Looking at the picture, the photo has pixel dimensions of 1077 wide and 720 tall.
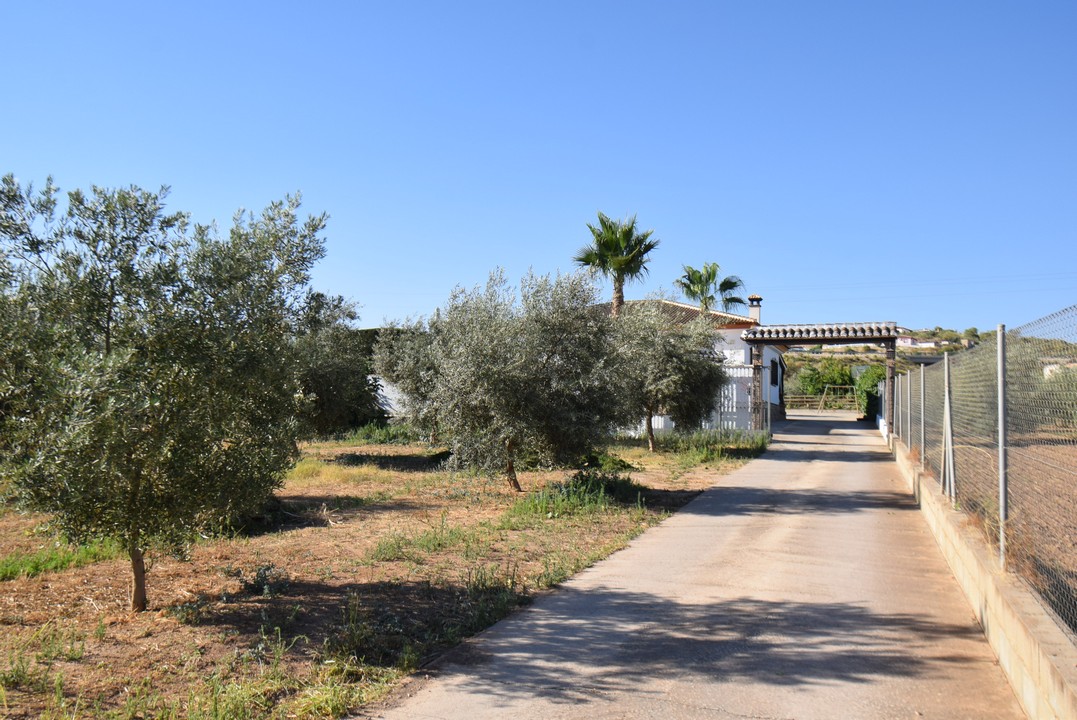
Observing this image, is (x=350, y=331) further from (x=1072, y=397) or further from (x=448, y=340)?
(x=1072, y=397)

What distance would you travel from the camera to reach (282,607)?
6.65 m

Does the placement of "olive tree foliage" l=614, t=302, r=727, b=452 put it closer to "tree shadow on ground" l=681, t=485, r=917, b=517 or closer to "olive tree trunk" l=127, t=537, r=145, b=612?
"tree shadow on ground" l=681, t=485, r=917, b=517

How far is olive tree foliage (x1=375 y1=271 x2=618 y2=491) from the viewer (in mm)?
12461

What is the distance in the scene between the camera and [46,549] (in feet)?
29.6

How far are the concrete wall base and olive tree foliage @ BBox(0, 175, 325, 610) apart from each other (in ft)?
17.1

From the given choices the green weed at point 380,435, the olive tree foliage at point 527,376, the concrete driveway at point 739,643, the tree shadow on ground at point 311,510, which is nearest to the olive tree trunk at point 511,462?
the olive tree foliage at point 527,376

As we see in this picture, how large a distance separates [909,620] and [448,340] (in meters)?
8.90

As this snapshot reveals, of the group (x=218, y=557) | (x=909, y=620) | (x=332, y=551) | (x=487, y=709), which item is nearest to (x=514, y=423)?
(x=332, y=551)

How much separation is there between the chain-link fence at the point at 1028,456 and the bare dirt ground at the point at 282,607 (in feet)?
12.3

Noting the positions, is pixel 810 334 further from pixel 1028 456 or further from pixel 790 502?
pixel 1028 456

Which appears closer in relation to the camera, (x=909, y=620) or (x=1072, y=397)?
(x=1072, y=397)

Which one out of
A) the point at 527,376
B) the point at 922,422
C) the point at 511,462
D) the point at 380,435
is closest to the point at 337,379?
the point at 380,435

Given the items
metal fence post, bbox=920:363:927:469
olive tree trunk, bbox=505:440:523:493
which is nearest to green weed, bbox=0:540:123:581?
olive tree trunk, bbox=505:440:523:493

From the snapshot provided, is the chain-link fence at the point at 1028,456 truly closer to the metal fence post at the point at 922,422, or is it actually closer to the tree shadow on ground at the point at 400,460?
the metal fence post at the point at 922,422
